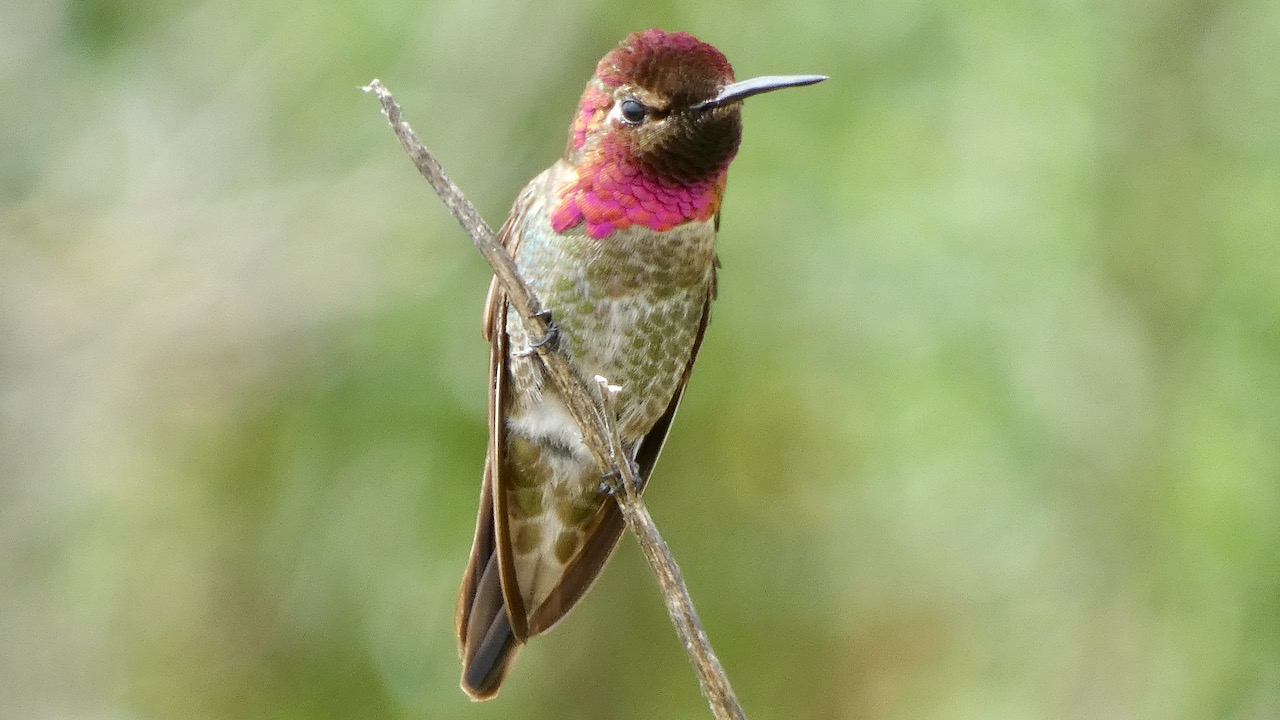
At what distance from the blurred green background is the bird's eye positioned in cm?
174

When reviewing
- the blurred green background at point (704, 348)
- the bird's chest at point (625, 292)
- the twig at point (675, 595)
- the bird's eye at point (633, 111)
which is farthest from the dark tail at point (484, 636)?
the blurred green background at point (704, 348)

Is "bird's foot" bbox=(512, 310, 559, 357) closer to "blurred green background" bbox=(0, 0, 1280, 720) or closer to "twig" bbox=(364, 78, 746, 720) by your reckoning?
"twig" bbox=(364, 78, 746, 720)

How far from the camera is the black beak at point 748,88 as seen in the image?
7.97ft

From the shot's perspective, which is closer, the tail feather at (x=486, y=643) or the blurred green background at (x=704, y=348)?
the tail feather at (x=486, y=643)

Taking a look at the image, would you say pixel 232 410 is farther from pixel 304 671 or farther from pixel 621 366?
pixel 621 366

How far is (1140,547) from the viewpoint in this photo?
4621mm

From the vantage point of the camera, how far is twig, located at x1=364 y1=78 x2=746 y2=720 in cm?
204

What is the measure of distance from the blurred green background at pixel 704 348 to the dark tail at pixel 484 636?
131 cm

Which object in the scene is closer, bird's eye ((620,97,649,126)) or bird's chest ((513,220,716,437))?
bird's eye ((620,97,649,126))

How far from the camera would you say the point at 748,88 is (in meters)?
2.54

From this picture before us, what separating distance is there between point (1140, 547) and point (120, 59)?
12.8ft

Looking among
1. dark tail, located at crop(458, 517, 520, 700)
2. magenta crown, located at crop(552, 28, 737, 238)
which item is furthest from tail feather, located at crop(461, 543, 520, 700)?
magenta crown, located at crop(552, 28, 737, 238)

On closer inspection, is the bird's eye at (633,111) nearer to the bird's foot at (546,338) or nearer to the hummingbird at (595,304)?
the hummingbird at (595,304)

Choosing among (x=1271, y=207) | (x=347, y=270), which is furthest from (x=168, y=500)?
(x=1271, y=207)
